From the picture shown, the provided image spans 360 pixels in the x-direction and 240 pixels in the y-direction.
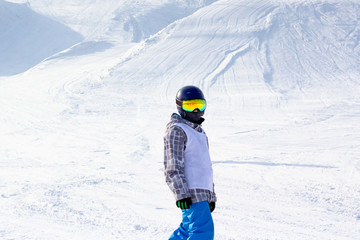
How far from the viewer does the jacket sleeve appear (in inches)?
105

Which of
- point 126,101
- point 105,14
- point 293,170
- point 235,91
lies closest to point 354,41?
point 235,91

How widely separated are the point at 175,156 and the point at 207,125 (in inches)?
364

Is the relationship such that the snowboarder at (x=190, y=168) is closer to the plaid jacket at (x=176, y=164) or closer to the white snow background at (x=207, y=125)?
the plaid jacket at (x=176, y=164)

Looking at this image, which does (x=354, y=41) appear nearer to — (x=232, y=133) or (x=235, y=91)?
(x=235, y=91)

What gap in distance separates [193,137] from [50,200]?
3.57 metres

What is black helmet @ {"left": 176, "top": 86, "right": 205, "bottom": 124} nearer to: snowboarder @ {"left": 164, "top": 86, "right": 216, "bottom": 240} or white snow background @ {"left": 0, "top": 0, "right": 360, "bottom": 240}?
snowboarder @ {"left": 164, "top": 86, "right": 216, "bottom": 240}

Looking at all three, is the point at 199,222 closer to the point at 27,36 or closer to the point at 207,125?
the point at 207,125

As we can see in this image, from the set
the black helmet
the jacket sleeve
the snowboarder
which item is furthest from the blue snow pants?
the black helmet

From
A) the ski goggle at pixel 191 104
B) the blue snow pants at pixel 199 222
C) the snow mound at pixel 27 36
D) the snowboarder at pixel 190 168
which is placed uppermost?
the snow mound at pixel 27 36

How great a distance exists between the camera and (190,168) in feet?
9.02

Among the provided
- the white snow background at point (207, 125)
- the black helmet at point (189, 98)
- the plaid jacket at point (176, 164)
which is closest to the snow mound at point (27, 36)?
the white snow background at point (207, 125)

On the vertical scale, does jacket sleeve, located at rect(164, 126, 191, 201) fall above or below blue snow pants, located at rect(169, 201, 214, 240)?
above

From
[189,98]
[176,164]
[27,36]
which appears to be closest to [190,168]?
[176,164]

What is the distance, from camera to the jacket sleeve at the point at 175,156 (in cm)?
267
